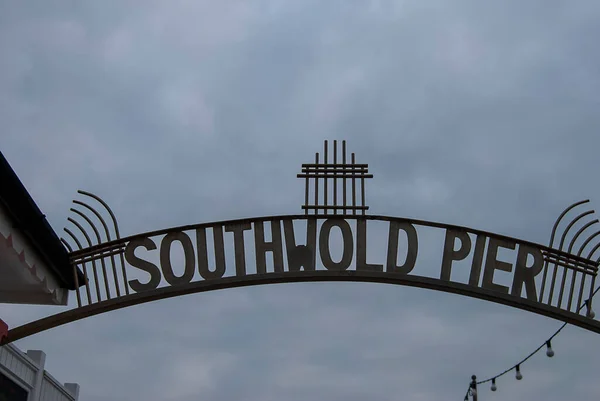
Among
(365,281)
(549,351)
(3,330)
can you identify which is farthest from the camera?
(549,351)

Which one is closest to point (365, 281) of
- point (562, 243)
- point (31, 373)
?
point (562, 243)

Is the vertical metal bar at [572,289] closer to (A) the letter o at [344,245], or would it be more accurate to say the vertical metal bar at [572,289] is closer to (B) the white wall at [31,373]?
(A) the letter o at [344,245]

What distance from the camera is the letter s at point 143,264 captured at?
7.02m

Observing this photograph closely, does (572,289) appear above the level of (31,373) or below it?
below

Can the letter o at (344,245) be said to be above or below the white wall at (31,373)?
below

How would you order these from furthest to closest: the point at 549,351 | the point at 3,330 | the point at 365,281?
the point at 549,351
the point at 365,281
the point at 3,330

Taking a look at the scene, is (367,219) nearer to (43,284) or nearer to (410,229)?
(410,229)

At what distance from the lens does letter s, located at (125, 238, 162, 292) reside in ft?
23.0

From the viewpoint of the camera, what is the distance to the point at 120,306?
22.8 ft

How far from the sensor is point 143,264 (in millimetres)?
7121

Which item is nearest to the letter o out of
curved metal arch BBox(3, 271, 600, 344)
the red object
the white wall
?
curved metal arch BBox(3, 271, 600, 344)

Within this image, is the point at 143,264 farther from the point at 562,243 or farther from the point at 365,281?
the point at 562,243

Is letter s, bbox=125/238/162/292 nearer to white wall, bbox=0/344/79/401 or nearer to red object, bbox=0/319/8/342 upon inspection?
red object, bbox=0/319/8/342

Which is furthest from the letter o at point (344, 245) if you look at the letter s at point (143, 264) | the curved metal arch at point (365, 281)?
the letter s at point (143, 264)
